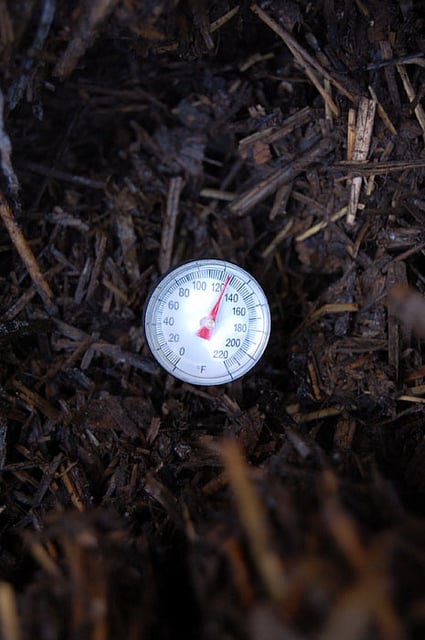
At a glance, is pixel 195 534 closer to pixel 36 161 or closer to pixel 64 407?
pixel 64 407

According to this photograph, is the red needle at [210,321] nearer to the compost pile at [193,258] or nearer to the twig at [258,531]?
the compost pile at [193,258]

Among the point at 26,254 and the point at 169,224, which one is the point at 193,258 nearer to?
the point at 169,224

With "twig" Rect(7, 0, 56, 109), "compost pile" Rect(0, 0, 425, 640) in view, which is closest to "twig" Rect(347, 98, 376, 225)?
"compost pile" Rect(0, 0, 425, 640)

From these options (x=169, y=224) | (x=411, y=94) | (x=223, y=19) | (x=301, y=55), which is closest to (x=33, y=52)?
(x=223, y=19)

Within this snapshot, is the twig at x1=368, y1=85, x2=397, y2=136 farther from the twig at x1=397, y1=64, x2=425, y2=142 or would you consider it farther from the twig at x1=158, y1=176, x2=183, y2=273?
the twig at x1=158, y1=176, x2=183, y2=273

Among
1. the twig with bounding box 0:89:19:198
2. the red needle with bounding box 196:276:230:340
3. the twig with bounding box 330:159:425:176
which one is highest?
the twig with bounding box 0:89:19:198

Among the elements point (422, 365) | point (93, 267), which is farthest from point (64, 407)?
point (422, 365)

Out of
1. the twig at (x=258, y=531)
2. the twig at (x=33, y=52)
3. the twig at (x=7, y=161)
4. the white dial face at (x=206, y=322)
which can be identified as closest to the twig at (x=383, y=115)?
the white dial face at (x=206, y=322)
